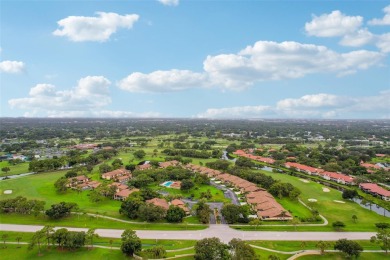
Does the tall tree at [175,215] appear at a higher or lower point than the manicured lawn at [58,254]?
higher

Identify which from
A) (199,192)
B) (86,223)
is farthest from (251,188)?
(86,223)

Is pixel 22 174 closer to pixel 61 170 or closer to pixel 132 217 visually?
pixel 61 170

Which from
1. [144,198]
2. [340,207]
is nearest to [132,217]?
[144,198]

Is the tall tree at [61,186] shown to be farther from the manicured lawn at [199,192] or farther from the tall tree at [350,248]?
the tall tree at [350,248]

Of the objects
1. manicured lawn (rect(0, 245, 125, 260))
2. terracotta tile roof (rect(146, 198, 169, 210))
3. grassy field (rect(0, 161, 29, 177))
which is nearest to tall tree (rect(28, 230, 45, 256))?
manicured lawn (rect(0, 245, 125, 260))

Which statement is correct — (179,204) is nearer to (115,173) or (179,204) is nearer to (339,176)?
(115,173)

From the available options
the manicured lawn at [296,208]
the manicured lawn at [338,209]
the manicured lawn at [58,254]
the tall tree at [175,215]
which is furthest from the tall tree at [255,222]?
the manicured lawn at [58,254]
